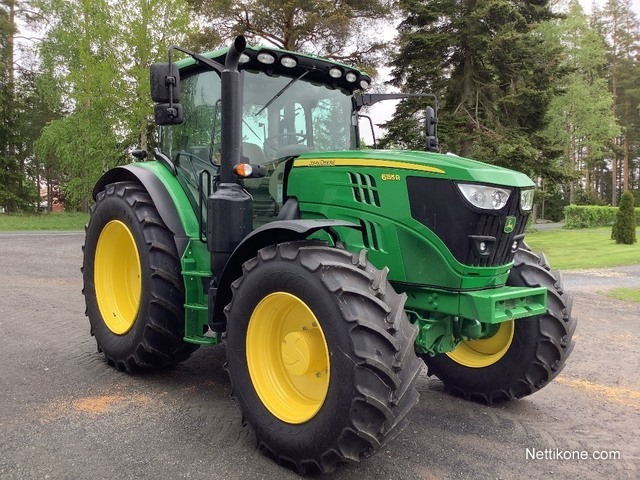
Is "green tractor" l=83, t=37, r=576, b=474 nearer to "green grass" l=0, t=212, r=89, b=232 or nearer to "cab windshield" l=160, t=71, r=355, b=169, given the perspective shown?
"cab windshield" l=160, t=71, r=355, b=169

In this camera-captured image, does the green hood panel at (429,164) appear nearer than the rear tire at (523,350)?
Yes

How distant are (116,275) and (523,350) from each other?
358 cm

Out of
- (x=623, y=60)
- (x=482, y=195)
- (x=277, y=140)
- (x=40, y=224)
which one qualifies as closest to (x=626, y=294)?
(x=482, y=195)

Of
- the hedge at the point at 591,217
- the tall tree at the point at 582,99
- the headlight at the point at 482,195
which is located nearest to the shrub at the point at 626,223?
the hedge at the point at 591,217

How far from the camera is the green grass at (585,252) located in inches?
570

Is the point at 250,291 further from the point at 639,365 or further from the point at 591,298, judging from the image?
the point at 591,298

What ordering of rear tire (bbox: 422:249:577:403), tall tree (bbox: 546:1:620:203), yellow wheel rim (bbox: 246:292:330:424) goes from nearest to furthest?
yellow wheel rim (bbox: 246:292:330:424)
rear tire (bbox: 422:249:577:403)
tall tree (bbox: 546:1:620:203)

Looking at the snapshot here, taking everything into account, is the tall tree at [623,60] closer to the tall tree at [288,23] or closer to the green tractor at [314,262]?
the tall tree at [288,23]

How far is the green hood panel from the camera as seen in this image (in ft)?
10.4

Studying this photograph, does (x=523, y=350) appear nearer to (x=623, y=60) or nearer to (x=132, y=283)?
(x=132, y=283)

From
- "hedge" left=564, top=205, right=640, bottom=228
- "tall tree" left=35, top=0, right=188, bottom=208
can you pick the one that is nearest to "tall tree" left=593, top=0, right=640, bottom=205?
"hedge" left=564, top=205, right=640, bottom=228

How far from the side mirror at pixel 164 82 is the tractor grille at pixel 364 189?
4.39ft

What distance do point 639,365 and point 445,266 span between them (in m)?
3.45

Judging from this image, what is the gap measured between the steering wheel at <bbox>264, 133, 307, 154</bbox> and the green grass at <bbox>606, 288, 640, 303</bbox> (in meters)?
7.58
